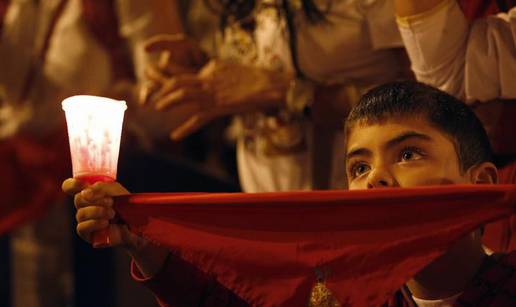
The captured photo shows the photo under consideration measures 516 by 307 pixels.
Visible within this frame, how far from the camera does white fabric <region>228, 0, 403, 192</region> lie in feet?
5.62

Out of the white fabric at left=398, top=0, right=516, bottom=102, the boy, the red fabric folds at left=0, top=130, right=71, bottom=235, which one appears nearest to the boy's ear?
the boy

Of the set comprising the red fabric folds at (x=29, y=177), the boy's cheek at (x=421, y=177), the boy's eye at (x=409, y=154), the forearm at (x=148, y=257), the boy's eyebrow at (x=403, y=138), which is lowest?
the red fabric folds at (x=29, y=177)

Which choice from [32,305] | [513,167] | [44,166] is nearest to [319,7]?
[513,167]

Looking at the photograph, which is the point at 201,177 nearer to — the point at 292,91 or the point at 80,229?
the point at 292,91

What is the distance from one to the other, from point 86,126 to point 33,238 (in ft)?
5.07

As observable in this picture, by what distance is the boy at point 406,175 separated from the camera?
3.77 feet

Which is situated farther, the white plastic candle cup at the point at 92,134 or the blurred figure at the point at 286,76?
the blurred figure at the point at 286,76

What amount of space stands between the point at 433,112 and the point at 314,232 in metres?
0.28

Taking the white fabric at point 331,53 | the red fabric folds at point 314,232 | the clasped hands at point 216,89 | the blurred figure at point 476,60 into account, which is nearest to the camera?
the red fabric folds at point 314,232

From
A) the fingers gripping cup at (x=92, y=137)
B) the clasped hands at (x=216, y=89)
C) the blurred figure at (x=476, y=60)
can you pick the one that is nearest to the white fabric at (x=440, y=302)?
the blurred figure at (x=476, y=60)

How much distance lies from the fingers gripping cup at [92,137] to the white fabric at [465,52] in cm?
58

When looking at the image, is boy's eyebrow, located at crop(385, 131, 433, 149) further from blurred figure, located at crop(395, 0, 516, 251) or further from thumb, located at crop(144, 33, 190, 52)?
thumb, located at crop(144, 33, 190, 52)

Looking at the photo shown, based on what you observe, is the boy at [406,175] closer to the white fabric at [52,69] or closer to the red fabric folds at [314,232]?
the red fabric folds at [314,232]

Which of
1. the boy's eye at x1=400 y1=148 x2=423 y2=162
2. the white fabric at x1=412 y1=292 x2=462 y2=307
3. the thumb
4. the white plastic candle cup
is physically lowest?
the white fabric at x1=412 y1=292 x2=462 y2=307
